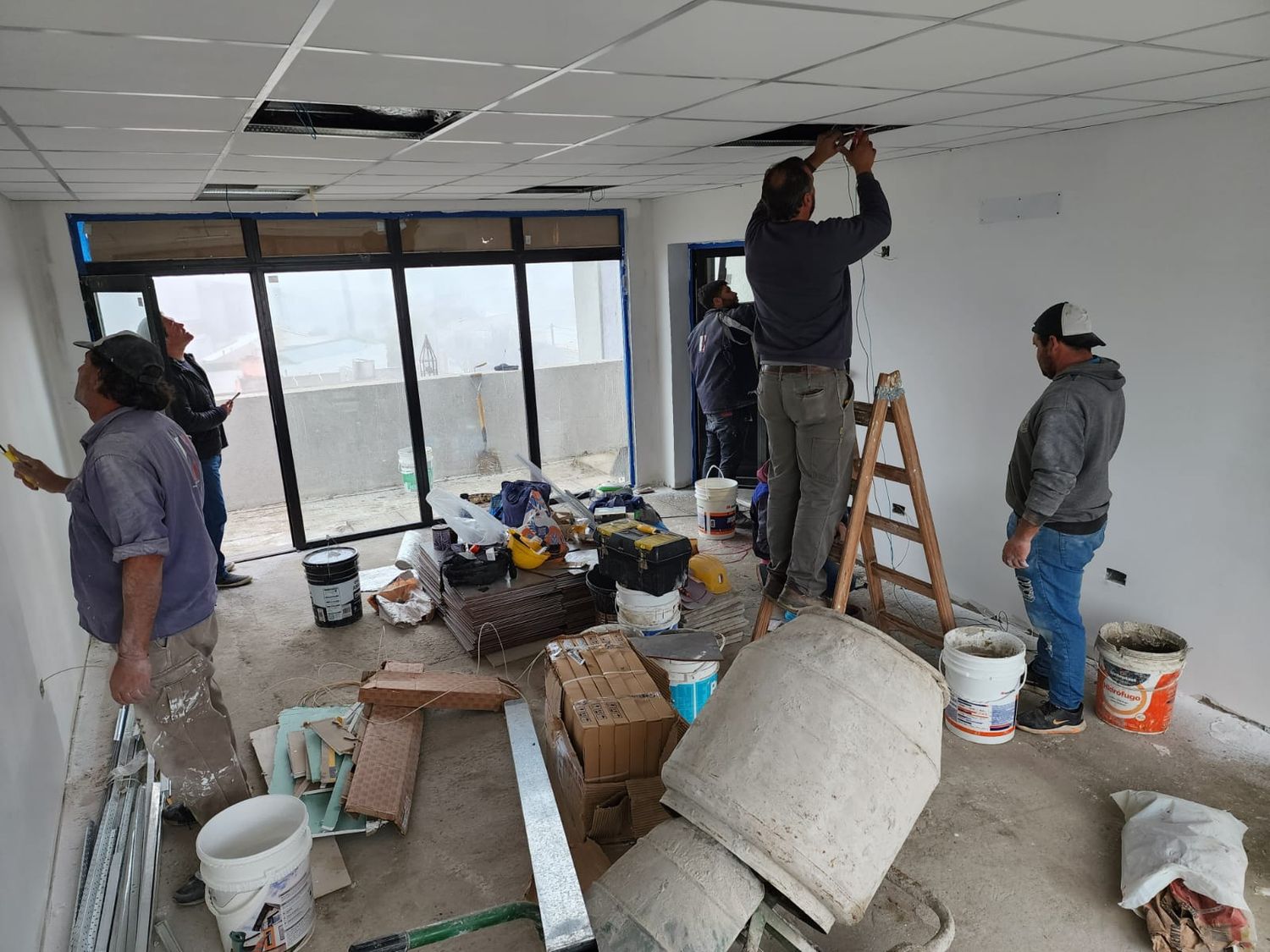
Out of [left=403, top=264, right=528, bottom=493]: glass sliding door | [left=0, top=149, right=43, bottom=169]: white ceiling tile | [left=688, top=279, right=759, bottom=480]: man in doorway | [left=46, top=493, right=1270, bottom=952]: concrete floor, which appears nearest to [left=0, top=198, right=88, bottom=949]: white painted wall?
[left=46, top=493, right=1270, bottom=952]: concrete floor

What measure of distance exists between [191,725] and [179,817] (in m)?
0.60

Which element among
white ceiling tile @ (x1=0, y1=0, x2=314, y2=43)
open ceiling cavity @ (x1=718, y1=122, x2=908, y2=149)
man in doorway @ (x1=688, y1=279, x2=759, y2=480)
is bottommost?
man in doorway @ (x1=688, y1=279, x2=759, y2=480)

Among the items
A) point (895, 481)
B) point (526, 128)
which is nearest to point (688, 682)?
point (895, 481)

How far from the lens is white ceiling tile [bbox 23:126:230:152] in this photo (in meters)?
2.51

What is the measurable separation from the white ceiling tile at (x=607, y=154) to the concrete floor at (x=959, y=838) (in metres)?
2.57

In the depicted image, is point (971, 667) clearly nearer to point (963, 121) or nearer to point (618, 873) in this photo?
point (618, 873)

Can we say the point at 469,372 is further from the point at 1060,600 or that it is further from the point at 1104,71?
the point at 1104,71

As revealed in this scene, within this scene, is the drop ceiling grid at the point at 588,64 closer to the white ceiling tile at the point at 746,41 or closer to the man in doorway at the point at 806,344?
the white ceiling tile at the point at 746,41

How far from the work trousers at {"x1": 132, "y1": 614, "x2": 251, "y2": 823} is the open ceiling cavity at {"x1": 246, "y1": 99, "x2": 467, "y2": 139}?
5.57 ft

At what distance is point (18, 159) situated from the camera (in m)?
2.95

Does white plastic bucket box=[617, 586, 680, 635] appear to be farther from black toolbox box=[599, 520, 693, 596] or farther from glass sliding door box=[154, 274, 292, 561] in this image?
glass sliding door box=[154, 274, 292, 561]

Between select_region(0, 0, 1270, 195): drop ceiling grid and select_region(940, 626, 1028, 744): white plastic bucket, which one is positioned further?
select_region(940, 626, 1028, 744): white plastic bucket

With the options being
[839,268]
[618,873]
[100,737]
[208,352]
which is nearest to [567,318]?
[208,352]

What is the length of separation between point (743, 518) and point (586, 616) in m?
2.00
